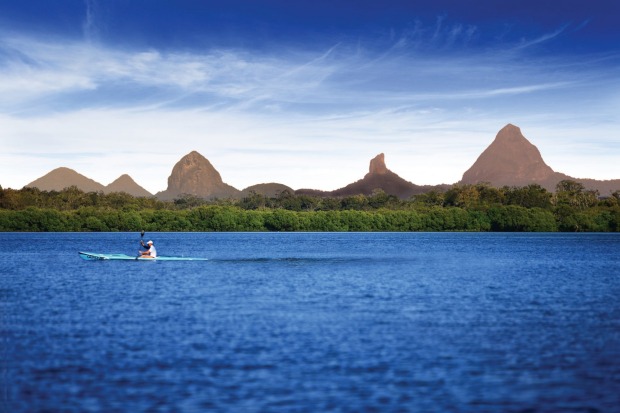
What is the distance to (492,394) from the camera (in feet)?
63.3

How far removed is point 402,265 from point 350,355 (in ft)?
162

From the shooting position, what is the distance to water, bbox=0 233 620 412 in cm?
1891

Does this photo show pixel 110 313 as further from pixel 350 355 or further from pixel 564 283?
pixel 564 283

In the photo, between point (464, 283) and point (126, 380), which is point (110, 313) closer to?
point (126, 380)

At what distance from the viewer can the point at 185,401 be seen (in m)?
18.5

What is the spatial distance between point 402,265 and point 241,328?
4494cm

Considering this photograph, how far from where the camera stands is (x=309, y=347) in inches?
997

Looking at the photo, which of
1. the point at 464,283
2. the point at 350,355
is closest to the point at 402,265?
the point at 464,283

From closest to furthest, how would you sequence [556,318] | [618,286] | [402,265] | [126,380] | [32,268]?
[126,380] < [556,318] < [618,286] < [32,268] < [402,265]

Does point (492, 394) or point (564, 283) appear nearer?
point (492, 394)

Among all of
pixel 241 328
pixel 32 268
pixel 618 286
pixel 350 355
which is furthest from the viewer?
pixel 32 268

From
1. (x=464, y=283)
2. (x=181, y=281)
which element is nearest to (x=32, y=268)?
(x=181, y=281)

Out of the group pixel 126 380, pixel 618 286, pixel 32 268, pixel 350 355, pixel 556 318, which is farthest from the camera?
pixel 32 268

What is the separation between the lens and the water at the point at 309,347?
62.0 feet
